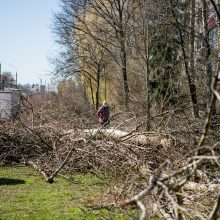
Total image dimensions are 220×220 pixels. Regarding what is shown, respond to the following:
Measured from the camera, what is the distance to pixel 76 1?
3198 centimetres

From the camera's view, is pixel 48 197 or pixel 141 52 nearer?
pixel 48 197

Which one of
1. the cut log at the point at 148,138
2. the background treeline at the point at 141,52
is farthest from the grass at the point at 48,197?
the background treeline at the point at 141,52

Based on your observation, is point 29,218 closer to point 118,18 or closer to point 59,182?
point 59,182

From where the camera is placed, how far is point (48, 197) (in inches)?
356

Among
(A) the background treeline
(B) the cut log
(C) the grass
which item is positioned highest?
(A) the background treeline

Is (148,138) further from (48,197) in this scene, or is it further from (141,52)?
(141,52)

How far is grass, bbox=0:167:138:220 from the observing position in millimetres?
7586

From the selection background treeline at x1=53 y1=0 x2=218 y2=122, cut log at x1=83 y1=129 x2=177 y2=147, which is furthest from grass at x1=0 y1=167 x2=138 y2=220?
background treeline at x1=53 y1=0 x2=218 y2=122

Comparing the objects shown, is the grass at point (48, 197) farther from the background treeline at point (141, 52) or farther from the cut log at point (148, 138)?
the background treeline at point (141, 52)

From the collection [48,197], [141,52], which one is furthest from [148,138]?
[141,52]

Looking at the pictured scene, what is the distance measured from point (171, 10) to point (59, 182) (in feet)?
28.8

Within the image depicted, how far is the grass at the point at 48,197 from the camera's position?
24.9ft

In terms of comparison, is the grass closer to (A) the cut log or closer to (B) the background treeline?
(A) the cut log

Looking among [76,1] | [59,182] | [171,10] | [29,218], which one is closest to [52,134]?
[59,182]
